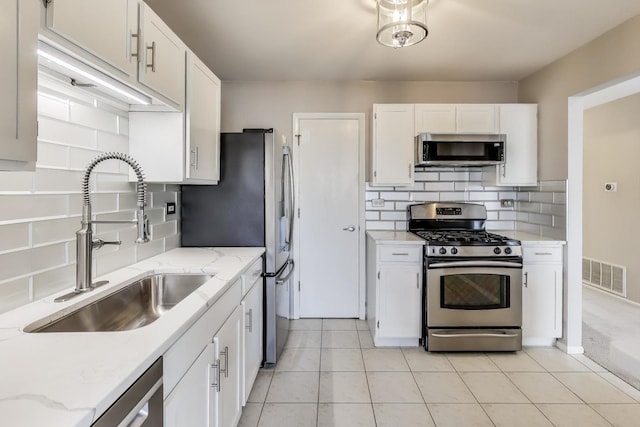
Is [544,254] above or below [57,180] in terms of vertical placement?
below

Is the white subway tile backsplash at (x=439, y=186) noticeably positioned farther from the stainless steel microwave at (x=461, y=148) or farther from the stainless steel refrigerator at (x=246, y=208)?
the stainless steel refrigerator at (x=246, y=208)

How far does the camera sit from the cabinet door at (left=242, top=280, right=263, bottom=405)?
1985mm

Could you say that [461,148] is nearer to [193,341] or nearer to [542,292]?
[542,292]

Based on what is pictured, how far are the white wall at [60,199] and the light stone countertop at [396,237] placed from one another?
6.19 feet

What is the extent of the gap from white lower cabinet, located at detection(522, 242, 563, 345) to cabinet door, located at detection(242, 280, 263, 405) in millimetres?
2207

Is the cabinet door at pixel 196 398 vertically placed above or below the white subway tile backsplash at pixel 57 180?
below

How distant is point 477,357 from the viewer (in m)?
2.74

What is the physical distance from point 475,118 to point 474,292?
5.31ft

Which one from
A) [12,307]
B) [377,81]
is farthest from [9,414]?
[377,81]

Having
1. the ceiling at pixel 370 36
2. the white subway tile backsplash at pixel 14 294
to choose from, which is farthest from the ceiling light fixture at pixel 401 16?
the white subway tile backsplash at pixel 14 294

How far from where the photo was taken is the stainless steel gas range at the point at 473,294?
275 cm

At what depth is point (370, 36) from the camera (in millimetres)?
2525

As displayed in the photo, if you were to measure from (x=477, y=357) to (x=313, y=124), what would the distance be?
2.61 meters

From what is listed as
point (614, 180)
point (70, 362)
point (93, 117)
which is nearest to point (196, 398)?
point (70, 362)
